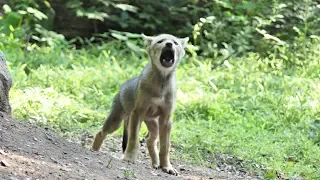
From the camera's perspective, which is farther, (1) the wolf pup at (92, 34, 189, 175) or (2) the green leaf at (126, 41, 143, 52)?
(2) the green leaf at (126, 41, 143, 52)

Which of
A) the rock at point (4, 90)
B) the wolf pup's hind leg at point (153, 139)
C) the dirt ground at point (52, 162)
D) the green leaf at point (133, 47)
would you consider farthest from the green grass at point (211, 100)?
the rock at point (4, 90)

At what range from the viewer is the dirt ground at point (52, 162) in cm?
515

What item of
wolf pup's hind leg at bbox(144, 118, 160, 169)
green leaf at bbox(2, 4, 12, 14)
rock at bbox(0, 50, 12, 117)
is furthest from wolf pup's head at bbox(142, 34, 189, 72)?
green leaf at bbox(2, 4, 12, 14)

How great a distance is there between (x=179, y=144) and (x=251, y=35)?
21.3 feet

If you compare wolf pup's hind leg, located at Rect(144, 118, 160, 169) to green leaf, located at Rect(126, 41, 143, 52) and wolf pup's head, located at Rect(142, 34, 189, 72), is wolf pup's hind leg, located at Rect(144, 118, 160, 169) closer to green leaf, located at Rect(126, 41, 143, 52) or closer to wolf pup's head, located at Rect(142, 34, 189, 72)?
wolf pup's head, located at Rect(142, 34, 189, 72)

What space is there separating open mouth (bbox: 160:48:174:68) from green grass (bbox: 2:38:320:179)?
1.60 metres

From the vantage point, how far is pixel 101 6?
15273mm

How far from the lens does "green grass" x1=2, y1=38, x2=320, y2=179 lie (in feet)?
27.6

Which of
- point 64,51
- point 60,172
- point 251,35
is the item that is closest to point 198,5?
point 251,35

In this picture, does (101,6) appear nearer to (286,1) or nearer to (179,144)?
(286,1)

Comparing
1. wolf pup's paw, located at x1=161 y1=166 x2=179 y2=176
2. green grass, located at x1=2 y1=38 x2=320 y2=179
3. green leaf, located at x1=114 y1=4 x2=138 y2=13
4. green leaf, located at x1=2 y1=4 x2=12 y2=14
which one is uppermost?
green leaf, located at x1=114 y1=4 x2=138 y2=13

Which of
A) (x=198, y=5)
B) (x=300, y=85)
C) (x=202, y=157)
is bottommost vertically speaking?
(x=202, y=157)

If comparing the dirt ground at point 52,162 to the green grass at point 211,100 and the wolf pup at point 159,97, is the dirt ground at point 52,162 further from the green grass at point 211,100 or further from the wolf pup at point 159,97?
the green grass at point 211,100

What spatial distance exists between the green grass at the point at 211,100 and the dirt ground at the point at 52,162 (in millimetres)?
1281
